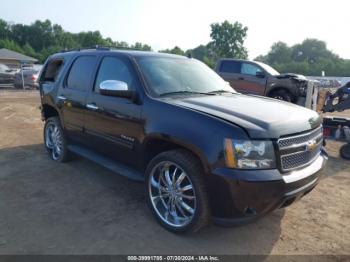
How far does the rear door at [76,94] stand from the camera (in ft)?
15.4

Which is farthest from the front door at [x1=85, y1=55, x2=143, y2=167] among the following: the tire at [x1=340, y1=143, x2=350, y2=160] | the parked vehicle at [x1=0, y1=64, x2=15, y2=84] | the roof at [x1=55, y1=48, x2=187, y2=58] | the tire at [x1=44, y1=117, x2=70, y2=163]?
the parked vehicle at [x1=0, y1=64, x2=15, y2=84]

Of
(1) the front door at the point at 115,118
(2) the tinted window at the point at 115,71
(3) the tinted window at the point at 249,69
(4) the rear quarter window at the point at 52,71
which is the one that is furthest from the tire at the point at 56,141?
(3) the tinted window at the point at 249,69

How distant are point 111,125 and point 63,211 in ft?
3.92

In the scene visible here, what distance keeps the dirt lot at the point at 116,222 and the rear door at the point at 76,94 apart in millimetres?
749

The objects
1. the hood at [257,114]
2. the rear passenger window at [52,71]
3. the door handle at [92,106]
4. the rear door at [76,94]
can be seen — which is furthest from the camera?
the rear passenger window at [52,71]

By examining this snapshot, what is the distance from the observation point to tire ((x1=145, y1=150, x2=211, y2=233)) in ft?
9.98

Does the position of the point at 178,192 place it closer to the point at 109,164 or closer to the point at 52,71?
the point at 109,164

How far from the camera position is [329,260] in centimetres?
300

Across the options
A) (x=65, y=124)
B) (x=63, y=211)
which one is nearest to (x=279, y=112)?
(x=63, y=211)

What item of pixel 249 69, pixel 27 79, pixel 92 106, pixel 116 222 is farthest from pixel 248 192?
pixel 27 79

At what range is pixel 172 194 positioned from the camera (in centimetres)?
343

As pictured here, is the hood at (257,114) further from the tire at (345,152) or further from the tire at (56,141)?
the tire at (345,152)

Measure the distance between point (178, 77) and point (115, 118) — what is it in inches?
38.3

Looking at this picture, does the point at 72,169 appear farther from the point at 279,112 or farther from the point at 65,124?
the point at 279,112
